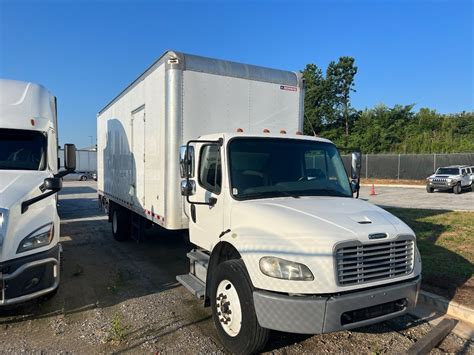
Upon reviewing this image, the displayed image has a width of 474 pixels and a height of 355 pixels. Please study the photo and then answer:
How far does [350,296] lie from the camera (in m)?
3.37

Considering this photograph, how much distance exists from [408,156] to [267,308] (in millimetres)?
39010

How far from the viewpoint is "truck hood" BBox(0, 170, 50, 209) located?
4.51 metres

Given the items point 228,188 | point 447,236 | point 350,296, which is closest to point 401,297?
point 350,296

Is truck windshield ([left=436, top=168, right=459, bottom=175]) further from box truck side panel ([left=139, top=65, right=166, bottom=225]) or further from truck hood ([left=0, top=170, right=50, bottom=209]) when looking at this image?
truck hood ([left=0, top=170, right=50, bottom=209])

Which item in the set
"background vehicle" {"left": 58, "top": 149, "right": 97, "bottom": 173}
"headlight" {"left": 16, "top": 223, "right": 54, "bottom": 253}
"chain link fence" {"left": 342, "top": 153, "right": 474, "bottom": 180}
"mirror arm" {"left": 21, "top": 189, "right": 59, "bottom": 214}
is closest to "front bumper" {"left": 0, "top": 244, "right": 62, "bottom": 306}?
"headlight" {"left": 16, "top": 223, "right": 54, "bottom": 253}

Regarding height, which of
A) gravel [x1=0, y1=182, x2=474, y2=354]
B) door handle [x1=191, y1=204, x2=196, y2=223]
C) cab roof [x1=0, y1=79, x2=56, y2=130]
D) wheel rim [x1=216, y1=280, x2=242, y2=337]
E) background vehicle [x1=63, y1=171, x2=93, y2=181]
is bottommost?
background vehicle [x1=63, y1=171, x2=93, y2=181]

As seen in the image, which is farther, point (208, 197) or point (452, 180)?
point (452, 180)

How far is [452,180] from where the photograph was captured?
25.4m

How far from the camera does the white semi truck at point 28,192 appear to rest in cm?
427

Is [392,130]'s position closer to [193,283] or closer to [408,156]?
[408,156]

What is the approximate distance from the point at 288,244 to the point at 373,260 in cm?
84

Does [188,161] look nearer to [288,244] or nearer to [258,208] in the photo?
[258,208]

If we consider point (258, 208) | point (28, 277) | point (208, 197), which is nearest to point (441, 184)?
point (208, 197)

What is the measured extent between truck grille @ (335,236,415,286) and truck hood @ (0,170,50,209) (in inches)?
148
